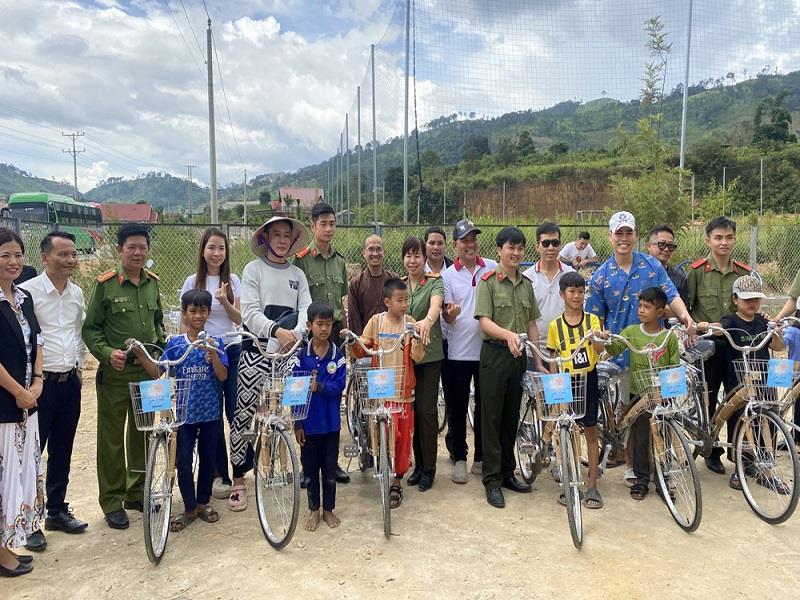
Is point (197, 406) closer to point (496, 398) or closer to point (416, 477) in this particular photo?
point (416, 477)

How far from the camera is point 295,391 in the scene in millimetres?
3072

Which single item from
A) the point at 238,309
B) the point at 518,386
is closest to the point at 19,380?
the point at 238,309

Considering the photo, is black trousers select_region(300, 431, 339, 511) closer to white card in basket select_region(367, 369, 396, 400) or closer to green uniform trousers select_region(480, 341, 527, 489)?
white card in basket select_region(367, 369, 396, 400)

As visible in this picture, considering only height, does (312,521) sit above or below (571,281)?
below

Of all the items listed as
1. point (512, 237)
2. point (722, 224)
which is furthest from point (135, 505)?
point (722, 224)

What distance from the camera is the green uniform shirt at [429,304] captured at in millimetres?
3805

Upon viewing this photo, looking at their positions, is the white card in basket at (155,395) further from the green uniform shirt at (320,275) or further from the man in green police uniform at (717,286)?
the man in green police uniform at (717,286)

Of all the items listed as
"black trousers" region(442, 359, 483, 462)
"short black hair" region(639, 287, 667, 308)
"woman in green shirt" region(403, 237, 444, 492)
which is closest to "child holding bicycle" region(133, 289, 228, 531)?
"woman in green shirt" region(403, 237, 444, 492)

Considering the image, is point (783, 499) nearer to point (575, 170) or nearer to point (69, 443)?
point (69, 443)

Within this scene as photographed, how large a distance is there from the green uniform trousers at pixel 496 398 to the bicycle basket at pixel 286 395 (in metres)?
1.20

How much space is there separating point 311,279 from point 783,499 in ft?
11.1

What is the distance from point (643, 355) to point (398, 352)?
157 centimetres

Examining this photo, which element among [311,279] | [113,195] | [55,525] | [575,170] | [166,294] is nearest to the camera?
[55,525]

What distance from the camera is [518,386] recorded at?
12.3 ft
